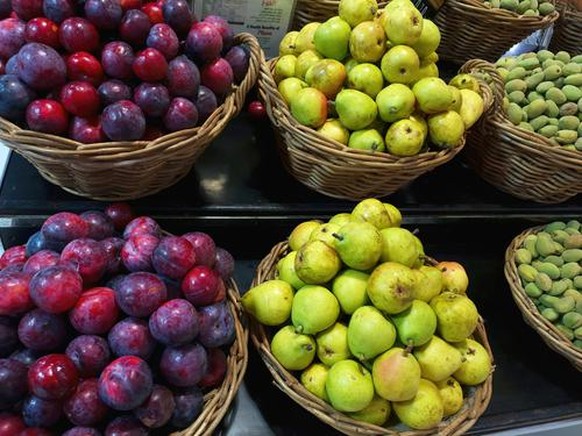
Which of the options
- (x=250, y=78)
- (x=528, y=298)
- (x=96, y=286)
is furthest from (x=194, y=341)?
(x=528, y=298)

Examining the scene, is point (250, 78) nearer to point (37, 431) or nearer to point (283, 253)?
point (283, 253)

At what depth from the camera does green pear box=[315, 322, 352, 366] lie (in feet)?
3.06

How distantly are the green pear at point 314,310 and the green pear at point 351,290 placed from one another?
0.02 meters

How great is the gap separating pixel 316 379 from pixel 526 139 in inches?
30.0

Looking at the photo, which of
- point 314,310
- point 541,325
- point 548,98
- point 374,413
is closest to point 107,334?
point 314,310

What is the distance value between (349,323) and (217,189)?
476mm

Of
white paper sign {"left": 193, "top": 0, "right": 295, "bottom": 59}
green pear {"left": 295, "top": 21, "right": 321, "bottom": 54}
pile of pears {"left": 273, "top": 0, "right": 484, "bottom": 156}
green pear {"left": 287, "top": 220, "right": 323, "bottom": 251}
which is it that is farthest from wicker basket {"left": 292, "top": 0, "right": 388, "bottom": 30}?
green pear {"left": 287, "top": 220, "right": 323, "bottom": 251}

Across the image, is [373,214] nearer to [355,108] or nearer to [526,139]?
[355,108]

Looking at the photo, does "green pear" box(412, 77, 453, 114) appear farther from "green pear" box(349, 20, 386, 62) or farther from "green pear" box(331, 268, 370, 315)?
"green pear" box(331, 268, 370, 315)

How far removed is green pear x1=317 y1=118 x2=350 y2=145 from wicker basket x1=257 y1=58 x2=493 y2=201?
5cm

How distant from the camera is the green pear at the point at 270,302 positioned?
0.97 metres

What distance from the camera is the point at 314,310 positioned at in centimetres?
92

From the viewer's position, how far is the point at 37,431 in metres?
0.74

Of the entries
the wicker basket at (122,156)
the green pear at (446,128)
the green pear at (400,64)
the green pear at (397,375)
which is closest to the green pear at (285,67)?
the wicker basket at (122,156)
